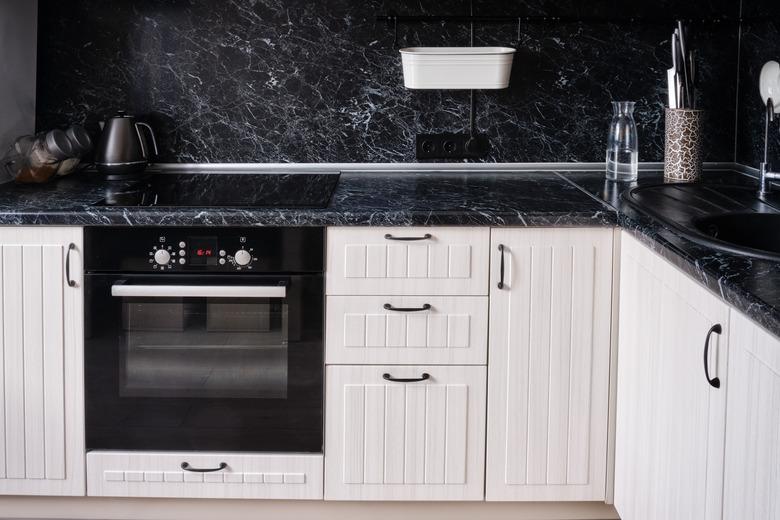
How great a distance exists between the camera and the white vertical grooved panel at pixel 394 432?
2537 mm

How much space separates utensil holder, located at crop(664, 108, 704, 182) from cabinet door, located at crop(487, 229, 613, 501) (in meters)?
0.52

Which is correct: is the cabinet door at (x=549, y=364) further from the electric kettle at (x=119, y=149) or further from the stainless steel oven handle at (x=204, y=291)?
the electric kettle at (x=119, y=149)

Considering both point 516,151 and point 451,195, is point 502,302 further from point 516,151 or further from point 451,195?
point 516,151

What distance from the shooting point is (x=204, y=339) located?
252 centimetres

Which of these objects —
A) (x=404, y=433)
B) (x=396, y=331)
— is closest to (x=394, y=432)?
(x=404, y=433)

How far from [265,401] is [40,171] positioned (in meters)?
0.96

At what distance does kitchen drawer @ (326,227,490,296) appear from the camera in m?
2.47

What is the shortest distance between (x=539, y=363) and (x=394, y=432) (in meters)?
0.40

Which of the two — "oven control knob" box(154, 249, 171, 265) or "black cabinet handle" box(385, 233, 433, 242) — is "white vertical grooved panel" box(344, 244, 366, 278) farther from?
"oven control knob" box(154, 249, 171, 265)

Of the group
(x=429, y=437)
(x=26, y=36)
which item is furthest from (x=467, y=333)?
(x=26, y=36)

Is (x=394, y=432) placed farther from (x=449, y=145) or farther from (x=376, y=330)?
(x=449, y=145)

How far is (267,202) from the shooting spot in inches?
101

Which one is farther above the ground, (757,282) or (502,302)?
(757,282)

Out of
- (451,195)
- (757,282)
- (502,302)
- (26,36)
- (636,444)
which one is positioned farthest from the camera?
(26,36)
